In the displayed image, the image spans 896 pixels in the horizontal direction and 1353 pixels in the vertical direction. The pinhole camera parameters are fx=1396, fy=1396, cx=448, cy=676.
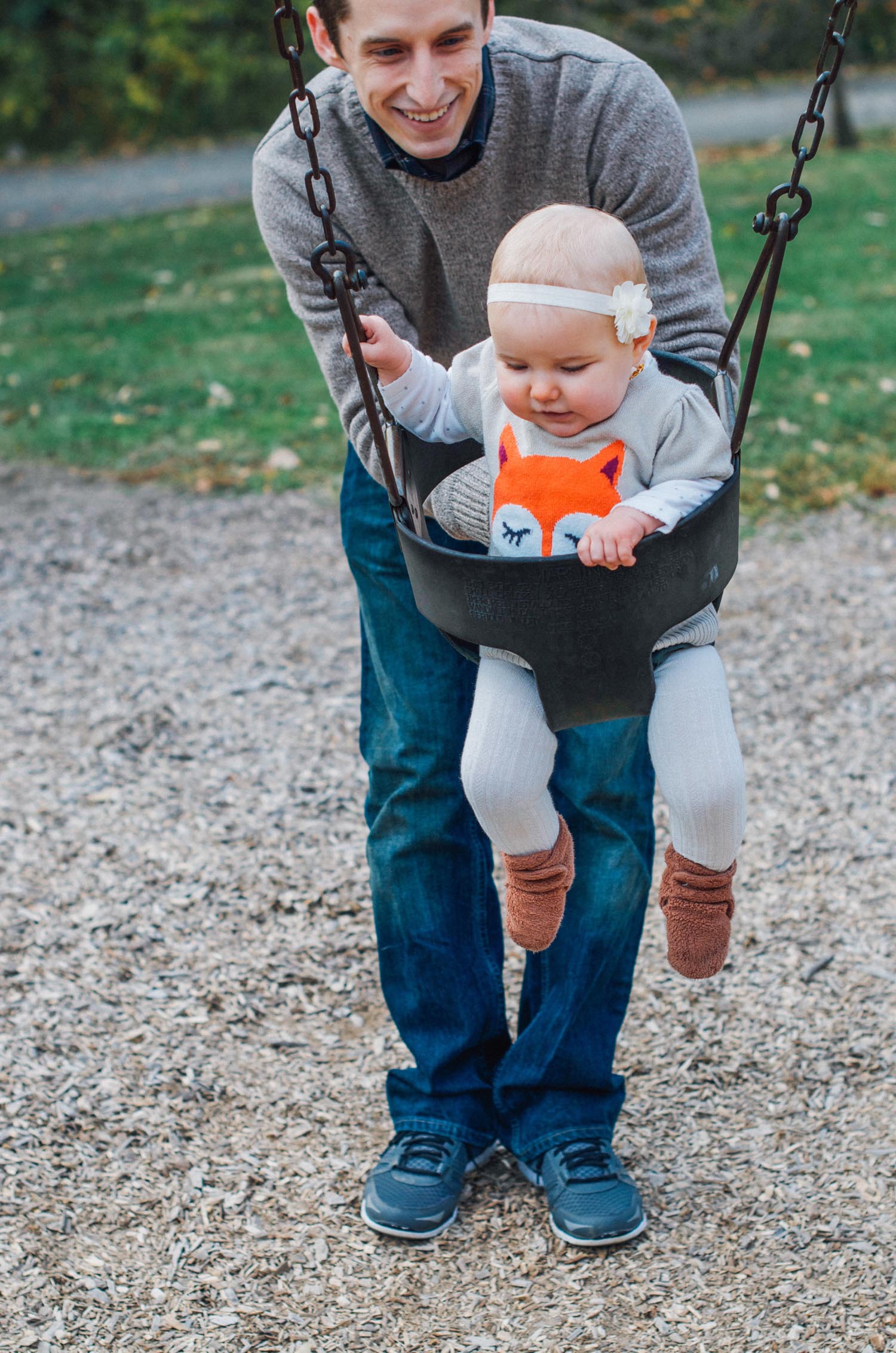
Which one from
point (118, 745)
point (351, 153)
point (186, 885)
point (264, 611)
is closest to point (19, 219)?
point (264, 611)

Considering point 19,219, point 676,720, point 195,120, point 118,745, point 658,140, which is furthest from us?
point 195,120

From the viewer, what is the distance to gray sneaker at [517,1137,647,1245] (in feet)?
7.55

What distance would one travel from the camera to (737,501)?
5.68ft

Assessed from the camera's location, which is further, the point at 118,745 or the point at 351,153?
the point at 118,745

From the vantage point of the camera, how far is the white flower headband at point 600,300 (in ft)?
5.43

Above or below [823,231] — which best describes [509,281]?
above

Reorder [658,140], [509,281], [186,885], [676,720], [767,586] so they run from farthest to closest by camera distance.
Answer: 1. [767,586]
2. [186,885]
3. [658,140]
4. [676,720]
5. [509,281]

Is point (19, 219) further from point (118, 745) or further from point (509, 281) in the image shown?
point (509, 281)

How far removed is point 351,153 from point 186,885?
6.04ft

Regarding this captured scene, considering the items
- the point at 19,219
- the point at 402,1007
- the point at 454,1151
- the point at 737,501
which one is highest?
the point at 737,501

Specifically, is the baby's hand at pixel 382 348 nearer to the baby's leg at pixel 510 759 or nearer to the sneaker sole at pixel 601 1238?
the baby's leg at pixel 510 759

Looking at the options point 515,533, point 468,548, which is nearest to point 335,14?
point 515,533

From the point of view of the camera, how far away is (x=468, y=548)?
2.29 meters

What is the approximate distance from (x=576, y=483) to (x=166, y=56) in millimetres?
14246
